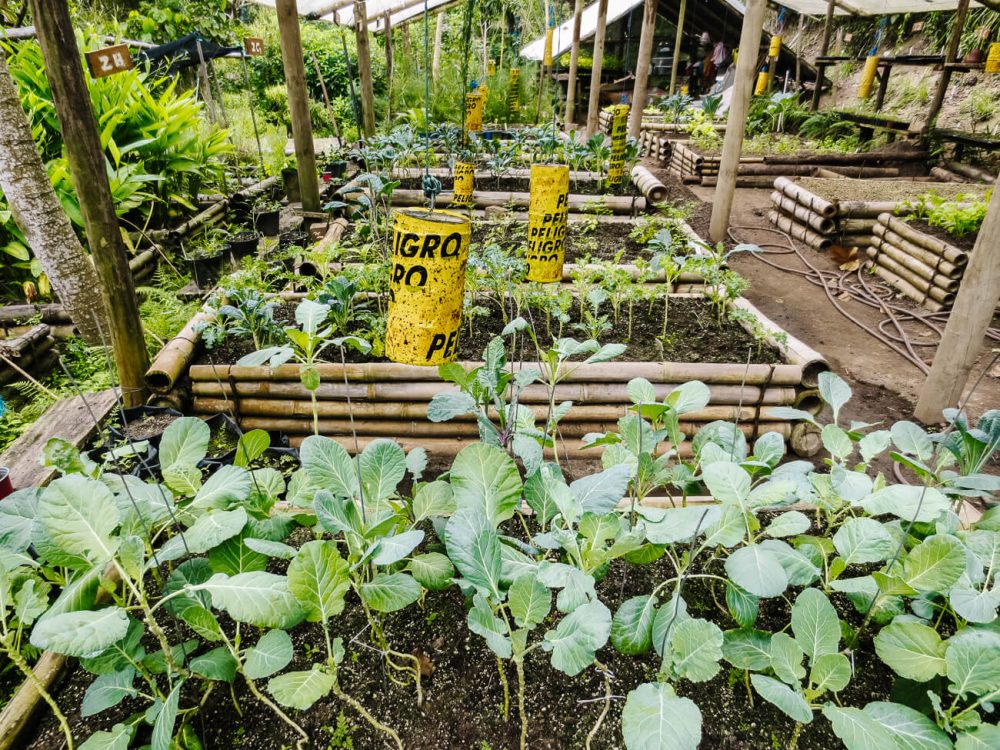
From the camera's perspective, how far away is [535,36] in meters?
25.1

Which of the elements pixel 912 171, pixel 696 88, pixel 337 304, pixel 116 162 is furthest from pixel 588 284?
pixel 696 88

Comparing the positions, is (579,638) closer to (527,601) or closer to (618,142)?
(527,601)

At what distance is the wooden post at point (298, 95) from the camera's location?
4.88 metres

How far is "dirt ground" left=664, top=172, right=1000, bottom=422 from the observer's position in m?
3.91

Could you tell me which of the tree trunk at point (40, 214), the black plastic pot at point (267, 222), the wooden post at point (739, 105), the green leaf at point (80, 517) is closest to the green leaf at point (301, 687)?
the green leaf at point (80, 517)

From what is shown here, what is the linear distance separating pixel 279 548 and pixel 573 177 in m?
7.04

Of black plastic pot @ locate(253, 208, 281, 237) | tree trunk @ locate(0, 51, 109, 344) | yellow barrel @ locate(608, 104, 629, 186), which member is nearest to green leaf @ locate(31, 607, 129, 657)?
tree trunk @ locate(0, 51, 109, 344)

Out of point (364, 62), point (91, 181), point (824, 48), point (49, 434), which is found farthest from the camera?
point (824, 48)

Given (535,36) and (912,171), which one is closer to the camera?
(912,171)

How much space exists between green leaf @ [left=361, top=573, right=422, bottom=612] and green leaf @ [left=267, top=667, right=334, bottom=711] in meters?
0.14

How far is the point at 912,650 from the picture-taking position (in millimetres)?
1093

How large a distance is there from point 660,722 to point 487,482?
1.75 ft

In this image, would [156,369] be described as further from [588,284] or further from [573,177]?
[573,177]

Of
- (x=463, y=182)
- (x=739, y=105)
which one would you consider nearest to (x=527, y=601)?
(x=463, y=182)
